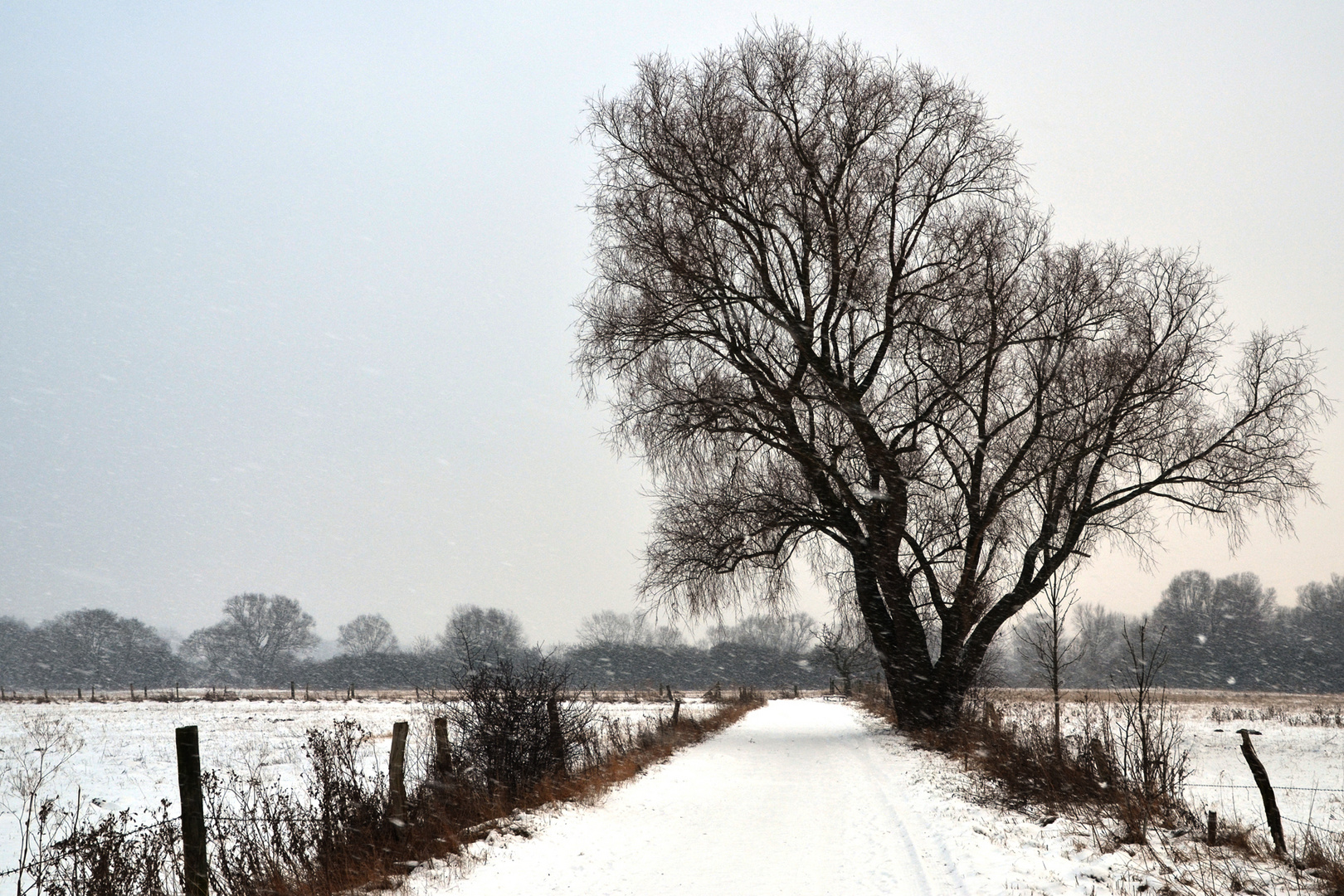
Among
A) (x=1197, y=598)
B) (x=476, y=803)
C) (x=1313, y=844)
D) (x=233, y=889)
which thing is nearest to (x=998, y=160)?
(x=1313, y=844)

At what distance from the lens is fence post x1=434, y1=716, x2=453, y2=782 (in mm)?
9102

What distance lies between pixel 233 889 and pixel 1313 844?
26.1 feet

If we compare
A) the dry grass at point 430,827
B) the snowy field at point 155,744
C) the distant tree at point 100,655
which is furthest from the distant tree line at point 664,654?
the dry grass at point 430,827

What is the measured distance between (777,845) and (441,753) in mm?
3686

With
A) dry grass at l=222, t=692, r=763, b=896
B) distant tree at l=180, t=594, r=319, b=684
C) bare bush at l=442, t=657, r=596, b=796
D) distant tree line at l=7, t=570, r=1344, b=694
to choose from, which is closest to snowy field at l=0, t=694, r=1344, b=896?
dry grass at l=222, t=692, r=763, b=896

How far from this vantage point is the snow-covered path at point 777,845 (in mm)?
6453

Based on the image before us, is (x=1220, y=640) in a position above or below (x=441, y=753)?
below

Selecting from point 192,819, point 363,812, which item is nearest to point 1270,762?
point 363,812

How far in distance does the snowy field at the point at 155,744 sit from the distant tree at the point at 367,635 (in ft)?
276

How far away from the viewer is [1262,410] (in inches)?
664

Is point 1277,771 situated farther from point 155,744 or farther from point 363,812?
point 155,744

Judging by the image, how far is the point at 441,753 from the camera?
9188 mm

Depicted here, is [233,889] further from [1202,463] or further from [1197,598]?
[1197,598]

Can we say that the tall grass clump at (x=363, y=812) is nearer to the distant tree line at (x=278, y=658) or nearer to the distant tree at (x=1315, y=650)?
the distant tree line at (x=278, y=658)
